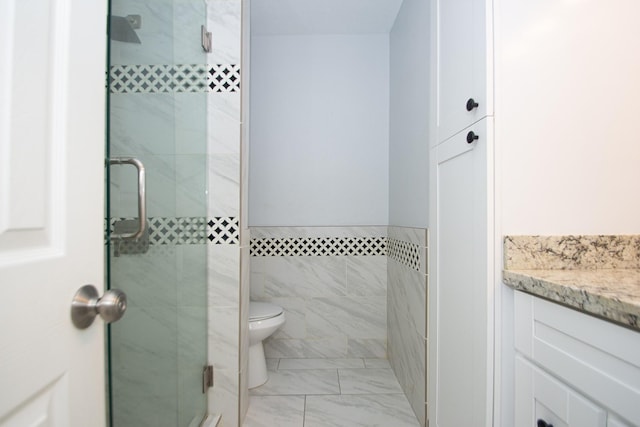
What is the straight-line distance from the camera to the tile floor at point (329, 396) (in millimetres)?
1680

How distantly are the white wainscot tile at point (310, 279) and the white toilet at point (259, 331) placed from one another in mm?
325

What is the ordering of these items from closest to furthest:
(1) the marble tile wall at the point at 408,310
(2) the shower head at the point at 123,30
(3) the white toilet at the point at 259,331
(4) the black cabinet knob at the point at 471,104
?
(2) the shower head at the point at 123,30
(4) the black cabinet knob at the point at 471,104
(1) the marble tile wall at the point at 408,310
(3) the white toilet at the point at 259,331

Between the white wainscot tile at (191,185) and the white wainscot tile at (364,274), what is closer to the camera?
the white wainscot tile at (191,185)

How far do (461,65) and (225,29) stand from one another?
3.60 feet

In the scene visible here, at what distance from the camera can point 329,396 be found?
6.24 ft

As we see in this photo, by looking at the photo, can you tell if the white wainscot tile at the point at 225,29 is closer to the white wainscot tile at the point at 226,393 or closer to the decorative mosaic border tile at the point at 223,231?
the decorative mosaic border tile at the point at 223,231

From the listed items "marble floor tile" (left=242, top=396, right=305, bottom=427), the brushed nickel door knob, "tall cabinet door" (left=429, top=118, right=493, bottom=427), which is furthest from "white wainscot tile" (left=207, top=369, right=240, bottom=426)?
the brushed nickel door knob

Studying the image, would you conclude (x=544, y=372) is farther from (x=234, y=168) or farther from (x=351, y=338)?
(x=351, y=338)

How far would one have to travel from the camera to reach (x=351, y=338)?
2.44 meters

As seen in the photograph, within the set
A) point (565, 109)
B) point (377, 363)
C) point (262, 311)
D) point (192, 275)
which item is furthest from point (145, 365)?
point (377, 363)

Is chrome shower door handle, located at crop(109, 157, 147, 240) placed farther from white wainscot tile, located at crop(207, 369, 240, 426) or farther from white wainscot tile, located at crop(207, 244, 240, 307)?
white wainscot tile, located at crop(207, 369, 240, 426)

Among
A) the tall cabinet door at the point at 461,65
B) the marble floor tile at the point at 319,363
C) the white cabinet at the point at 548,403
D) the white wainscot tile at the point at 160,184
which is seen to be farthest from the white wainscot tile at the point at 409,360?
the white wainscot tile at the point at 160,184

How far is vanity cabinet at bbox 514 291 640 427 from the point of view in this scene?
58cm

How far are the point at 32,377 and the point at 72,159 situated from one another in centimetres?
31
